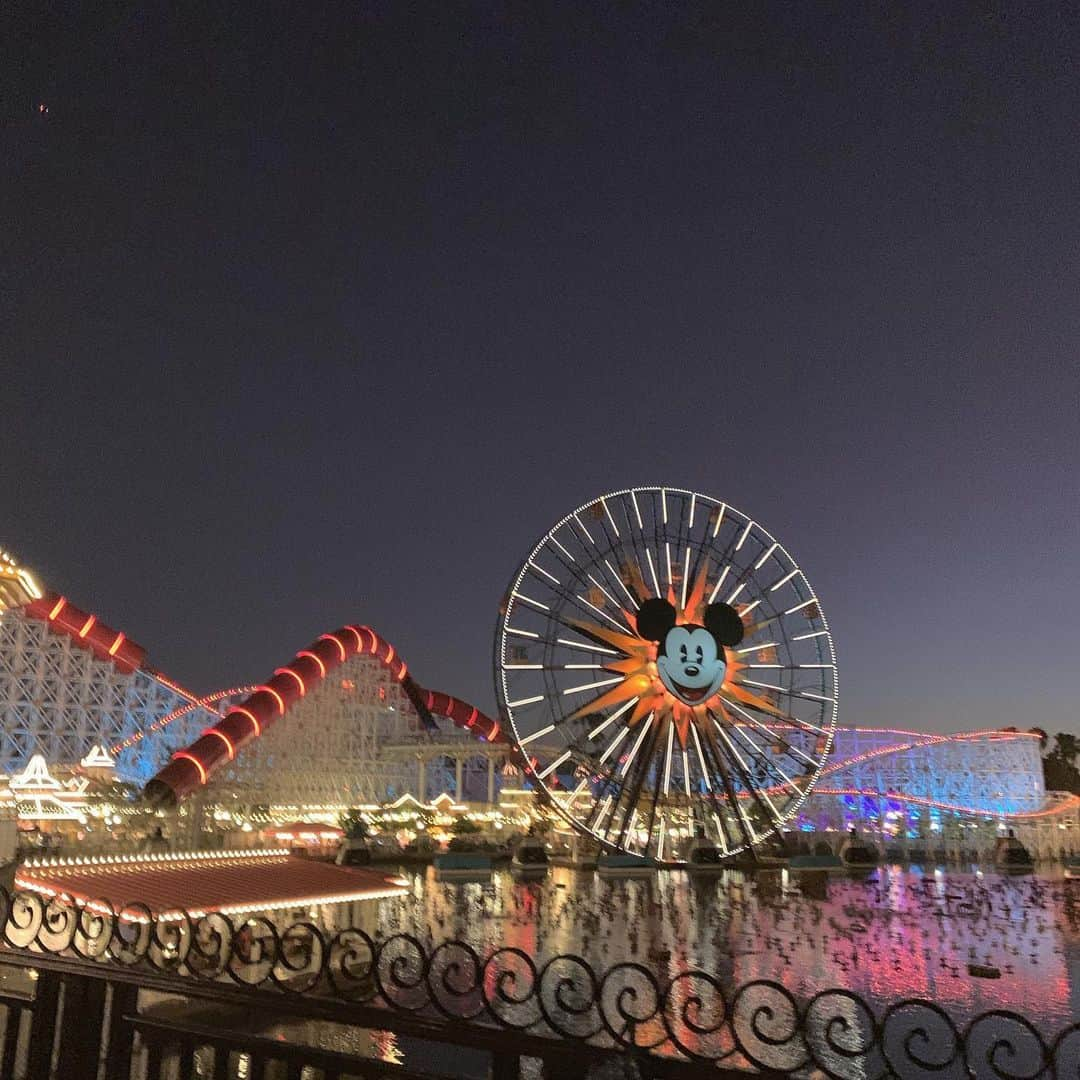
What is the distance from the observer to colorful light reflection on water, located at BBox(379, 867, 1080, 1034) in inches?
504

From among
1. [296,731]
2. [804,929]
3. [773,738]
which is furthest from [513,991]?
[296,731]

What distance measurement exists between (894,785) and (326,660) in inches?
1389

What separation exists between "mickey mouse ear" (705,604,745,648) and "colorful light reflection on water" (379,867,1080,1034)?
743 centimetres

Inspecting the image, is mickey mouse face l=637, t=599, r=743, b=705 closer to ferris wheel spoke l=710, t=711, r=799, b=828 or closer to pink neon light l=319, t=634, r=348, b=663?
ferris wheel spoke l=710, t=711, r=799, b=828

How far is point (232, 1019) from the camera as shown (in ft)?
34.1

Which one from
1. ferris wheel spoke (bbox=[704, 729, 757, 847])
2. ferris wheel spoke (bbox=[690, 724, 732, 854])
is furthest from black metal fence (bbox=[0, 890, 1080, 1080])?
ferris wheel spoke (bbox=[704, 729, 757, 847])

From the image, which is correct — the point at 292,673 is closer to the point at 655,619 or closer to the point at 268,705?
the point at 268,705

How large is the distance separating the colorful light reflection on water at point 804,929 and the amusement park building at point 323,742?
6528 millimetres

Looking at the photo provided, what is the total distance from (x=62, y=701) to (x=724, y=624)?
22931mm

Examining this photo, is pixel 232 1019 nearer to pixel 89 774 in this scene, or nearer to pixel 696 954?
pixel 696 954

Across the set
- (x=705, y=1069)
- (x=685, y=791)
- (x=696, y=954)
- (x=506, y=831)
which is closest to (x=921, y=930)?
(x=696, y=954)

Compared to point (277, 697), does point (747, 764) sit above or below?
below

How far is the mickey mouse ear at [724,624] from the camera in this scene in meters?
30.5

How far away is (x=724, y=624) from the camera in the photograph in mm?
30891
